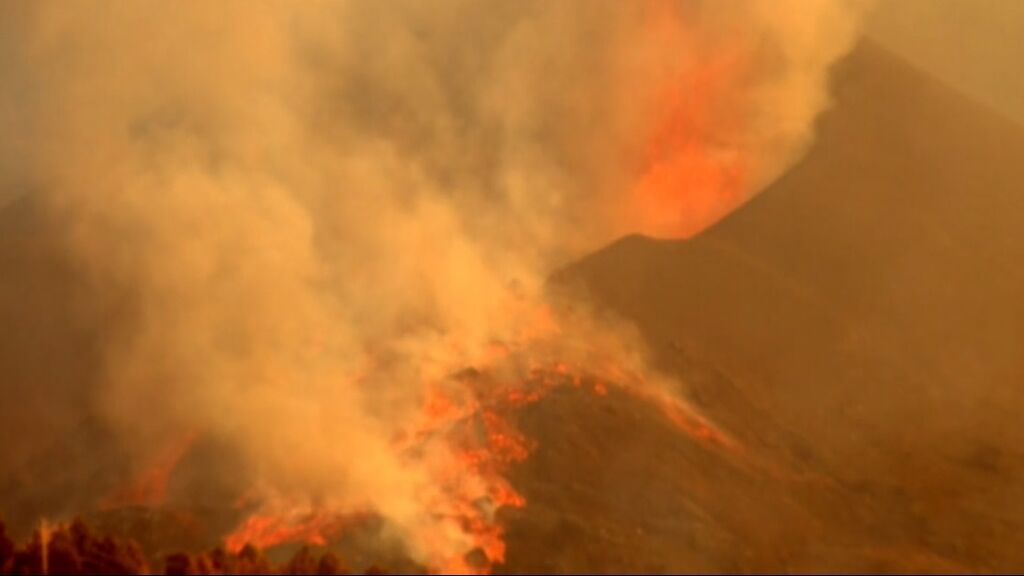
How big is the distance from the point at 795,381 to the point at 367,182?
30.8 feet

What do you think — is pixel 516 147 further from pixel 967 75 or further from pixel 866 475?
pixel 967 75

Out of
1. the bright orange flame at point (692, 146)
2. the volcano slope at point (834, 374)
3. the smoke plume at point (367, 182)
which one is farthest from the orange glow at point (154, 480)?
the bright orange flame at point (692, 146)

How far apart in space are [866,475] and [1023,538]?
83.7 inches

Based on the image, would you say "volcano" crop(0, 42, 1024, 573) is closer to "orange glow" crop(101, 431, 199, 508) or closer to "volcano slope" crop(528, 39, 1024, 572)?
"volcano slope" crop(528, 39, 1024, 572)

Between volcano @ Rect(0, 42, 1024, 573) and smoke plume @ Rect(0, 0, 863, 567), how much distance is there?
87 cm

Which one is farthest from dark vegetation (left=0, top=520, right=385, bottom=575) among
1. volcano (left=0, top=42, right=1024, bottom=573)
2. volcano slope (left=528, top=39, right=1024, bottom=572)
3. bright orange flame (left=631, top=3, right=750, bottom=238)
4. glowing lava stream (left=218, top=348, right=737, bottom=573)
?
bright orange flame (left=631, top=3, right=750, bottom=238)

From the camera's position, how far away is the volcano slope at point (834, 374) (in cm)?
1334

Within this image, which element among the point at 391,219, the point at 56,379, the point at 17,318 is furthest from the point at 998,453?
the point at 17,318

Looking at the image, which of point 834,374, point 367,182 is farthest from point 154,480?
point 834,374

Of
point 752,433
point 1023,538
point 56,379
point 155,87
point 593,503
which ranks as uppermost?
point 155,87

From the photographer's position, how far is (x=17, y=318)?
19797mm

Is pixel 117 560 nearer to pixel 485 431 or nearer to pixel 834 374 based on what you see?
pixel 485 431

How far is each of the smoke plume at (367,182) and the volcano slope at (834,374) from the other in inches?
51.5

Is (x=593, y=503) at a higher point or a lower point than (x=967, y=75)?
lower
